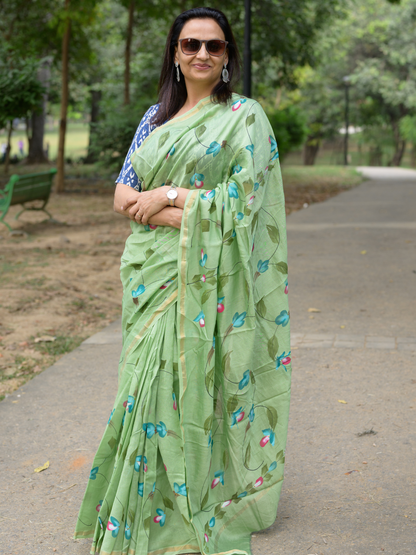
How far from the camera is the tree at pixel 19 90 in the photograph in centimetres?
1574

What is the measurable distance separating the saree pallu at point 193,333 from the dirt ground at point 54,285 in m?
2.13

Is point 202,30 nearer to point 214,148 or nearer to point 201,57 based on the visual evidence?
point 201,57

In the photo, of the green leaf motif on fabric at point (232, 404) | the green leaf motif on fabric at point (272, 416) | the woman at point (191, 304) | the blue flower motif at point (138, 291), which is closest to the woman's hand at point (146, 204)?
the woman at point (191, 304)

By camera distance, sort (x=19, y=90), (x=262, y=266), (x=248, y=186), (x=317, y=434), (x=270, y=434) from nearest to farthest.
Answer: (x=248, y=186)
(x=262, y=266)
(x=270, y=434)
(x=317, y=434)
(x=19, y=90)

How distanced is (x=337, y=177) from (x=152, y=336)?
22839 mm

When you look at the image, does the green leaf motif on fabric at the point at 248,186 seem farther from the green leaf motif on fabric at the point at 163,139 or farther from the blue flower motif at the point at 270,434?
the blue flower motif at the point at 270,434

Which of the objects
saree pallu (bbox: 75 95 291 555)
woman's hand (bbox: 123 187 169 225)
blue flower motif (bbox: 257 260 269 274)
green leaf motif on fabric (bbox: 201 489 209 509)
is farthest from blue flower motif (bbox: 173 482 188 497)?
woman's hand (bbox: 123 187 169 225)

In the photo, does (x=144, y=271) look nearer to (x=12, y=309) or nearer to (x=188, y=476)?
(x=188, y=476)

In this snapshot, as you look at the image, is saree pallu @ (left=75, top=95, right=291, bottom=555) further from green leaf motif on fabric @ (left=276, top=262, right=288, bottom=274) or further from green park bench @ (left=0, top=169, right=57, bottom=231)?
green park bench @ (left=0, top=169, right=57, bottom=231)

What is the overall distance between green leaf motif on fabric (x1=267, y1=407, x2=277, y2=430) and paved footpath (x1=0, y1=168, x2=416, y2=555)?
454mm

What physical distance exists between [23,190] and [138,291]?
29.8 ft

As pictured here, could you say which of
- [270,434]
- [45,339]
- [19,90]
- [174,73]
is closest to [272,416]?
[270,434]

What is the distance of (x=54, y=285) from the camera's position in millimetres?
7250

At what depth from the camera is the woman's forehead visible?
246 cm
